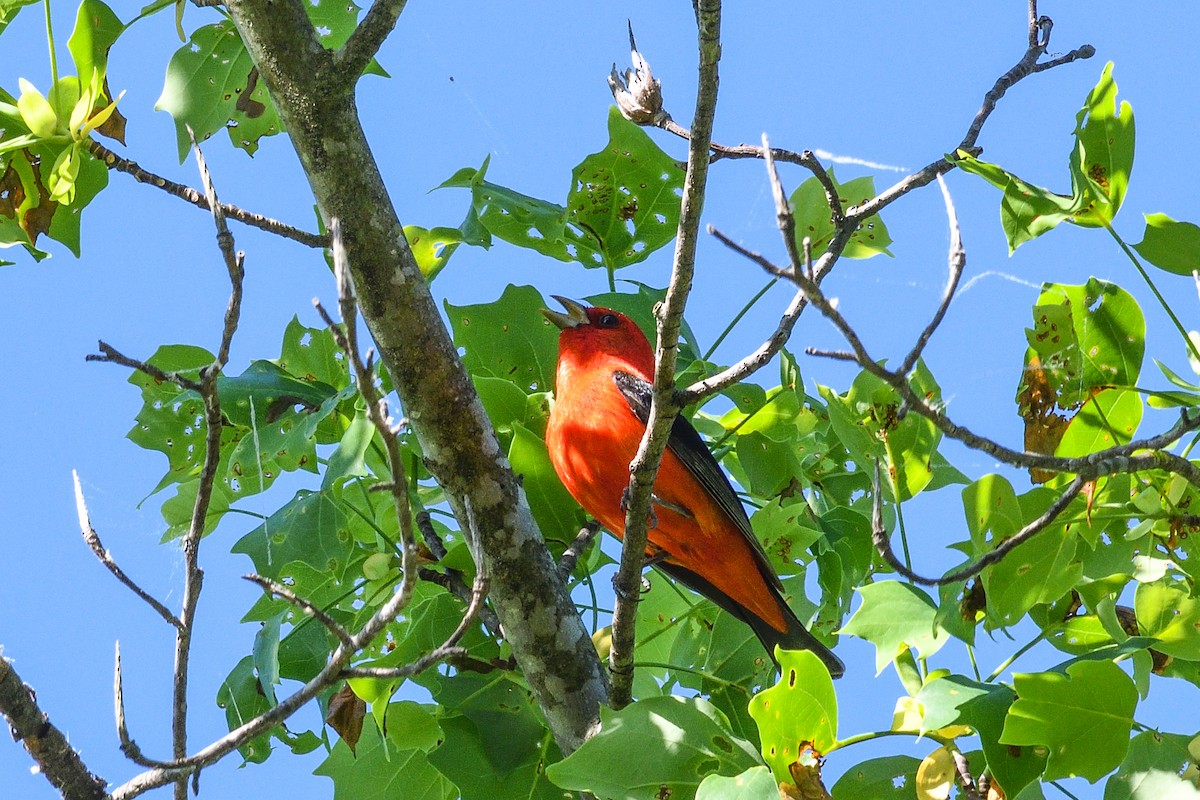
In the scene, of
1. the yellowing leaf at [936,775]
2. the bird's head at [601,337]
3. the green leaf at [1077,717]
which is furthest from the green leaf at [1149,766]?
Answer: the bird's head at [601,337]

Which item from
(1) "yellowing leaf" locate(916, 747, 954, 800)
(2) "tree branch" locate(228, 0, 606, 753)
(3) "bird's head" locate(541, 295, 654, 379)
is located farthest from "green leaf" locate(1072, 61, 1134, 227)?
(3) "bird's head" locate(541, 295, 654, 379)

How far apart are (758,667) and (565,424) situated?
994 mm

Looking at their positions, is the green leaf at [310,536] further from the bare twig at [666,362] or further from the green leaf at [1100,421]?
the green leaf at [1100,421]

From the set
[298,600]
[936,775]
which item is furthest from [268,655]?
[936,775]

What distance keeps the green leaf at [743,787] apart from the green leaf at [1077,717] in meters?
0.50

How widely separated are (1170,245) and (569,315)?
8.19 feet

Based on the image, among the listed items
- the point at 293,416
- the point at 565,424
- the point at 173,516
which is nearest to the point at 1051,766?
the point at 565,424

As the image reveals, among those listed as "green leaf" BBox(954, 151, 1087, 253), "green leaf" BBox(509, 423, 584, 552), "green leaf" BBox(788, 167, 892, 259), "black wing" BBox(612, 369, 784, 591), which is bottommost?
"green leaf" BBox(509, 423, 584, 552)

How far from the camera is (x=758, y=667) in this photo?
3.71 meters

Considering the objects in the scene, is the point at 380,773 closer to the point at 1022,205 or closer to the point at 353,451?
the point at 353,451

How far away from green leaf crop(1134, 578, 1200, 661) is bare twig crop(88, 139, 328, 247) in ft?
7.48

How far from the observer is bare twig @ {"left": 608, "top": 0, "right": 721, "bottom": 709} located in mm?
2166

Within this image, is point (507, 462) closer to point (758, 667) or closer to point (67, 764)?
point (758, 667)

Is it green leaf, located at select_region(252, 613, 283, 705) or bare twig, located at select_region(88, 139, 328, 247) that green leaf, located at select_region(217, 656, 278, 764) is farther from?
bare twig, located at select_region(88, 139, 328, 247)
